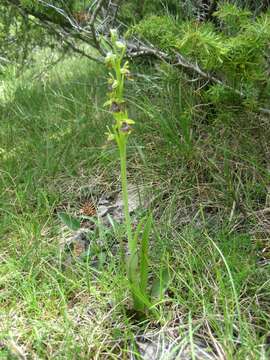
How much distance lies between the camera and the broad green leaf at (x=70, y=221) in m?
1.77

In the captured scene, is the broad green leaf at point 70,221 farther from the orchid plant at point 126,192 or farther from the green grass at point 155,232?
the orchid plant at point 126,192

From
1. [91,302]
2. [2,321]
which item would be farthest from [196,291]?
[2,321]

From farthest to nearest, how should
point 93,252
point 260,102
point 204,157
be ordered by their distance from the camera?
point 204,157, point 260,102, point 93,252

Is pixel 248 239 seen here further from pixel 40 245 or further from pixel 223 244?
pixel 40 245

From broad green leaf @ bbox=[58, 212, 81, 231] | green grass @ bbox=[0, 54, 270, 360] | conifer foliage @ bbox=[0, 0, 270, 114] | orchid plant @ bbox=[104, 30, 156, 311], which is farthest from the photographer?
broad green leaf @ bbox=[58, 212, 81, 231]

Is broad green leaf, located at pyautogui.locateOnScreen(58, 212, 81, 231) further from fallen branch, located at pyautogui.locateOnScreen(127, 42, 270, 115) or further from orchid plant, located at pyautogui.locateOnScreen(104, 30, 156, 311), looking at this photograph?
fallen branch, located at pyautogui.locateOnScreen(127, 42, 270, 115)

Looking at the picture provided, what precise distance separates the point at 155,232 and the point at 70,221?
364 mm

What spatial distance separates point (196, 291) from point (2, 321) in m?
0.60

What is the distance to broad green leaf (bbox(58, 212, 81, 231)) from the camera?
1774 millimetres

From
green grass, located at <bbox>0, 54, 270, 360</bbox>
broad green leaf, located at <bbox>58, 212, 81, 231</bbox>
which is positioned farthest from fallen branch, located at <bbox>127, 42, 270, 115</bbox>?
broad green leaf, located at <bbox>58, 212, 81, 231</bbox>

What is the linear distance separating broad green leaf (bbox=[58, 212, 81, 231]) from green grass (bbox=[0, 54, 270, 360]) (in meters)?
0.05

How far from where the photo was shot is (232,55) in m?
1.49

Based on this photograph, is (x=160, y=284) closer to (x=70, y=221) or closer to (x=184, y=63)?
(x=70, y=221)

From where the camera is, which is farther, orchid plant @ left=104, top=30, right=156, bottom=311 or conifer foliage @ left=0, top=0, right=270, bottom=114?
conifer foliage @ left=0, top=0, right=270, bottom=114
